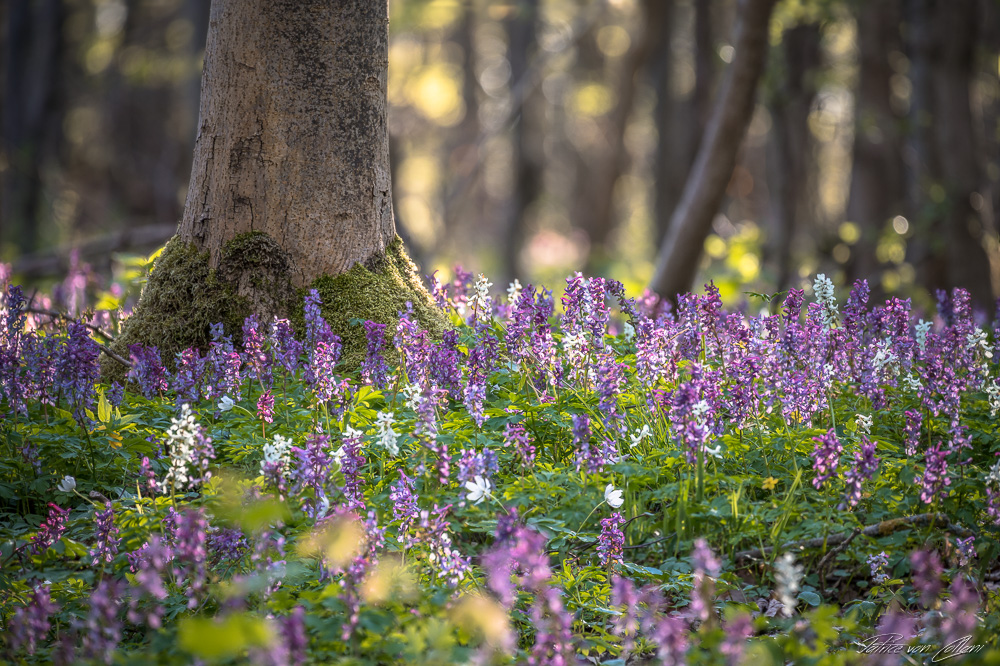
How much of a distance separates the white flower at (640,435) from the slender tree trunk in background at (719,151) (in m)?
5.07

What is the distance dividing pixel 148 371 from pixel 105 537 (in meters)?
→ 1.39

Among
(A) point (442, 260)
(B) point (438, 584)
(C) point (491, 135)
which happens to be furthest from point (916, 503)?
(A) point (442, 260)

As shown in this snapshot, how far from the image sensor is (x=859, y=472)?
10.3 ft

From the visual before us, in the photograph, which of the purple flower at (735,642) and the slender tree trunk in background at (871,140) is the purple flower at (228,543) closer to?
the purple flower at (735,642)

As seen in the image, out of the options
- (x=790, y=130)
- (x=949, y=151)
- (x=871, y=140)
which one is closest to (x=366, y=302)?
Result: (x=949, y=151)

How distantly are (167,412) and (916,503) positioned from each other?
3399 mm

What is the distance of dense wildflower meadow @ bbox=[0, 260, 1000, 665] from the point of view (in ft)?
8.24

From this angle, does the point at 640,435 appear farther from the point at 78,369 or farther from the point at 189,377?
the point at 78,369

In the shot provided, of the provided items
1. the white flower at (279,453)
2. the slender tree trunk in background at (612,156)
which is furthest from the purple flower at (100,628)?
the slender tree trunk in background at (612,156)

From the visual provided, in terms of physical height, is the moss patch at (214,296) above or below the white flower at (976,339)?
above

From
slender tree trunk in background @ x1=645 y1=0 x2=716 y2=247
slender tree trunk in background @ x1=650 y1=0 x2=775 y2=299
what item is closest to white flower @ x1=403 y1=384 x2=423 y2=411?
slender tree trunk in background @ x1=650 y1=0 x2=775 y2=299

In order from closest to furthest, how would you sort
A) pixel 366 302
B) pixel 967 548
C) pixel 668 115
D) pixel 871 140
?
pixel 967 548 → pixel 366 302 → pixel 871 140 → pixel 668 115

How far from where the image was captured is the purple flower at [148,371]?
4023 mm

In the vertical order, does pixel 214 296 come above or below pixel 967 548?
above
